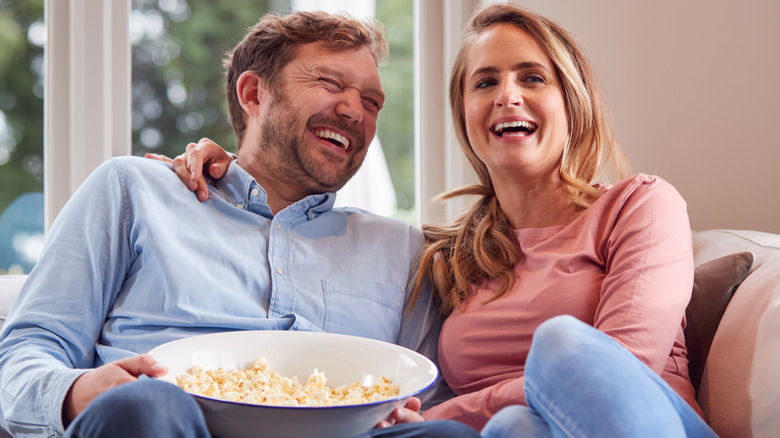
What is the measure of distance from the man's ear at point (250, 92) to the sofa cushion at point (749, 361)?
1.18m

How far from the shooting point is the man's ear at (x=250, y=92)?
5.92 ft

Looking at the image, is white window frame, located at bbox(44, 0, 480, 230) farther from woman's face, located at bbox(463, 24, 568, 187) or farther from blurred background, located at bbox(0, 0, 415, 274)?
woman's face, located at bbox(463, 24, 568, 187)

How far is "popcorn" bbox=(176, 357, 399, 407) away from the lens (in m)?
1.02

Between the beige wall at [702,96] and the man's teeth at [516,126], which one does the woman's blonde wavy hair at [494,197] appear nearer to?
the man's teeth at [516,126]

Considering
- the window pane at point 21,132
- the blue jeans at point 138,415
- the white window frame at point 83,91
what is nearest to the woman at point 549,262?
the blue jeans at point 138,415

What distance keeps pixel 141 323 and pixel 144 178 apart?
32 centimetres

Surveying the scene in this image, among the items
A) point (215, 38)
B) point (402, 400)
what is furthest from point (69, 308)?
point (215, 38)

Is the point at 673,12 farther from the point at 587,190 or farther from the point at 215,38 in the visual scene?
the point at 215,38

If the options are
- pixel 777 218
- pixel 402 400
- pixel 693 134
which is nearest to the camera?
pixel 402 400

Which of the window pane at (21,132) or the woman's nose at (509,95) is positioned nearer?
the woman's nose at (509,95)

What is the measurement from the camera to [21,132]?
2398 millimetres

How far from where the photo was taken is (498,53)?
158cm

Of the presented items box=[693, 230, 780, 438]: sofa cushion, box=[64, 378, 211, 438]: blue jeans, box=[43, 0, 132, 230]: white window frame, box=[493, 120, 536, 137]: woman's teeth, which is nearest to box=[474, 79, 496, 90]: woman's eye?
box=[493, 120, 536, 137]: woman's teeth

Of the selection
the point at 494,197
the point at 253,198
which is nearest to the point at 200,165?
the point at 253,198
